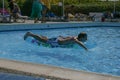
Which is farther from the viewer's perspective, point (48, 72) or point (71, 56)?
point (71, 56)

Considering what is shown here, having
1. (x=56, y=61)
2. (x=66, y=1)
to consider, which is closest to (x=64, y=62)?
(x=56, y=61)

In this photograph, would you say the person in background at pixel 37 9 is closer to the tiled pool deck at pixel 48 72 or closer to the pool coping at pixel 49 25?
the pool coping at pixel 49 25

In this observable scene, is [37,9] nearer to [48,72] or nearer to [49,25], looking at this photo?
[49,25]

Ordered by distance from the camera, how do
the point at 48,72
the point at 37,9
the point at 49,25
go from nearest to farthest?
the point at 48,72
the point at 49,25
the point at 37,9

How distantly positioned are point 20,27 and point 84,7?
11.3m

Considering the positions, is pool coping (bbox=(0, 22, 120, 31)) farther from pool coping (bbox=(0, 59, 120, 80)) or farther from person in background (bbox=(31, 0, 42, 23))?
pool coping (bbox=(0, 59, 120, 80))

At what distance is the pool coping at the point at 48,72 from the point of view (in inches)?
178

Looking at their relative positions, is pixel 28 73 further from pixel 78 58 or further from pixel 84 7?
pixel 84 7

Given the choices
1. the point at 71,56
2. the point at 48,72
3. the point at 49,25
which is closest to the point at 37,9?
the point at 49,25

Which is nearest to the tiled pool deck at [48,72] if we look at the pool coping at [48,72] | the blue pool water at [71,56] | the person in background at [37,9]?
the pool coping at [48,72]

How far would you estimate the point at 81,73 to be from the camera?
4758mm

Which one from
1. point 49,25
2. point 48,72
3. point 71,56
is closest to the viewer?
point 48,72

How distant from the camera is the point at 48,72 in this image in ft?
15.7

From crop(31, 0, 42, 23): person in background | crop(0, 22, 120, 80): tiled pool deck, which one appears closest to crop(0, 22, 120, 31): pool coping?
crop(31, 0, 42, 23): person in background
